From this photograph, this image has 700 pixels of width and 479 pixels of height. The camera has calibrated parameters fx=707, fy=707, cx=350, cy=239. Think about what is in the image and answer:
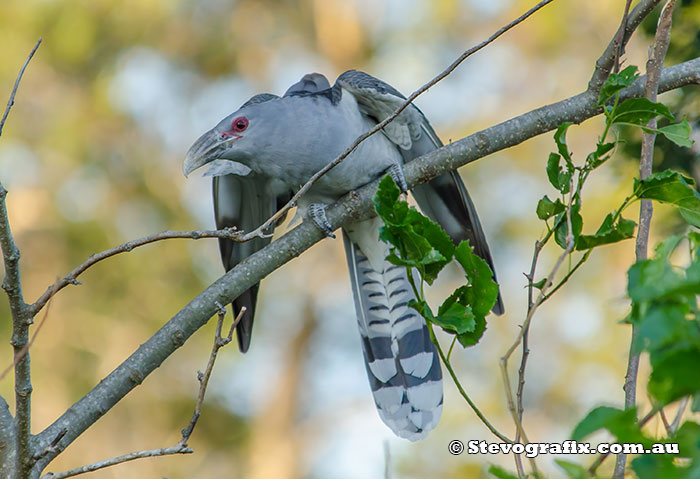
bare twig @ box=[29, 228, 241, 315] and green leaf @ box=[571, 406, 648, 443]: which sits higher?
bare twig @ box=[29, 228, 241, 315]

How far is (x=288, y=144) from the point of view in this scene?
141 inches

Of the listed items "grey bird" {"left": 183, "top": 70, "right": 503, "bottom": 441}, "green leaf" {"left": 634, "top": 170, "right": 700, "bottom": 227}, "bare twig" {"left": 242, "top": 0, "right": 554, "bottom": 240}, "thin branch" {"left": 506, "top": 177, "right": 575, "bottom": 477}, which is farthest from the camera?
"grey bird" {"left": 183, "top": 70, "right": 503, "bottom": 441}

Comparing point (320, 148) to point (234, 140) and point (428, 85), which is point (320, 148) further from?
point (428, 85)

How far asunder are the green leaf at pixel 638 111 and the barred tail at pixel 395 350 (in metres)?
2.19

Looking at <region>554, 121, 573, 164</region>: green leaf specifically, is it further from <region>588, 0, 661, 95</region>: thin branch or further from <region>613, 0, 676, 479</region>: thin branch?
<region>588, 0, 661, 95</region>: thin branch

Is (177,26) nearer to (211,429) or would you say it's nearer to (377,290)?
(211,429)

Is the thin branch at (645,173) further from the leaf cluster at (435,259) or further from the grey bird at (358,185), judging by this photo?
the grey bird at (358,185)

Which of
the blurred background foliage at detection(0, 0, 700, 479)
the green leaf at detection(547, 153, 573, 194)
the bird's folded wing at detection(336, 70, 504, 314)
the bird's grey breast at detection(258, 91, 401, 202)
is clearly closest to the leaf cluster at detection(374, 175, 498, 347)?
the green leaf at detection(547, 153, 573, 194)

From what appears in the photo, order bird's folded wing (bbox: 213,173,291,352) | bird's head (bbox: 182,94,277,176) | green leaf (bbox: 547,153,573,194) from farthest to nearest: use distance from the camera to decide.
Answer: bird's folded wing (bbox: 213,173,291,352)
bird's head (bbox: 182,94,277,176)
green leaf (bbox: 547,153,573,194)

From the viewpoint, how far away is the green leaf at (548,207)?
6.40 ft

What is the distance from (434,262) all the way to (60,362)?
314 inches

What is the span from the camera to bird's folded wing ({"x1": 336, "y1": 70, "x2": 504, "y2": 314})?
3.73 m

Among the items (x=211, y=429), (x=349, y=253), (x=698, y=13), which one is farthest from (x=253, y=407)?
(x=698, y=13)

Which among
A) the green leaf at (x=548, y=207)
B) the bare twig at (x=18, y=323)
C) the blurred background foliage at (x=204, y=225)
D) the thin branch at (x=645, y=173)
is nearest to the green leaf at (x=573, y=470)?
the thin branch at (x=645, y=173)
